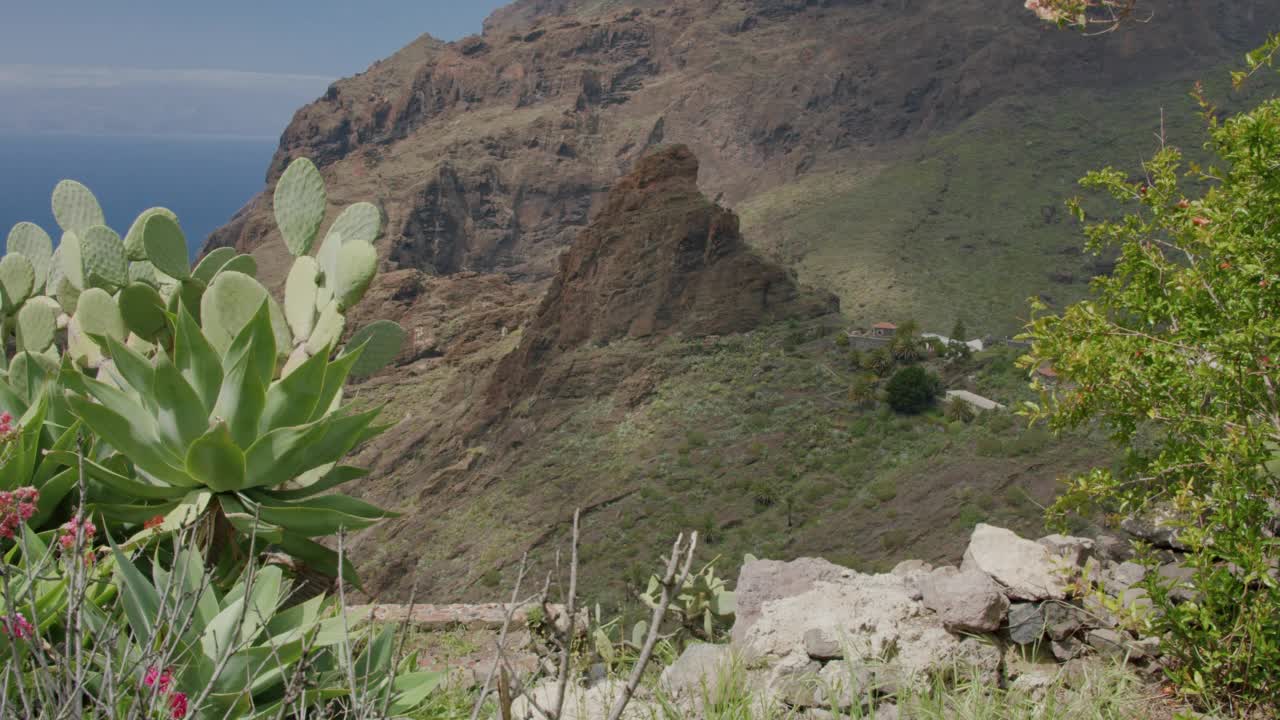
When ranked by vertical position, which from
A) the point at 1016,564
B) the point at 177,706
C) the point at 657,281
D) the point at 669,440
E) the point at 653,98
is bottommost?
the point at 669,440

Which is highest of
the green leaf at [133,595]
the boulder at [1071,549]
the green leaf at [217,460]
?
the green leaf at [217,460]

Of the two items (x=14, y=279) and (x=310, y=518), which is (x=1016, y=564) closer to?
(x=310, y=518)

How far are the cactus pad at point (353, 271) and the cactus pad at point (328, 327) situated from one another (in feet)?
0.17

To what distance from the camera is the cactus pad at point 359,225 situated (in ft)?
14.6

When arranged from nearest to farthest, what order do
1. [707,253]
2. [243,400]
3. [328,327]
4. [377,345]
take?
[243,400] < [328,327] < [377,345] < [707,253]

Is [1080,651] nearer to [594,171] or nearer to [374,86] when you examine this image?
[594,171]

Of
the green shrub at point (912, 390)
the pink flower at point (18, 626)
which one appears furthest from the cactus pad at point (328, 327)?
the green shrub at point (912, 390)

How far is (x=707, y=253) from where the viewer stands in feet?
105

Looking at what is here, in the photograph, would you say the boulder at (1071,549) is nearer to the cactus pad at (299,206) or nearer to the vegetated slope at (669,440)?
the cactus pad at (299,206)

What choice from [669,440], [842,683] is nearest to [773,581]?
[842,683]

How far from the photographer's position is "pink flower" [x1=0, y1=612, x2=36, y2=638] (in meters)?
1.71

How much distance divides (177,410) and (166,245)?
3.82ft

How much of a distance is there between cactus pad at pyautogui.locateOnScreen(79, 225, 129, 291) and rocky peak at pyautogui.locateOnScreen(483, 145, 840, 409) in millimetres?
26505

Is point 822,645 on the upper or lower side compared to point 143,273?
lower
